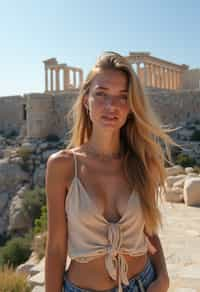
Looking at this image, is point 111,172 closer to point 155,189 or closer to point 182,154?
point 155,189

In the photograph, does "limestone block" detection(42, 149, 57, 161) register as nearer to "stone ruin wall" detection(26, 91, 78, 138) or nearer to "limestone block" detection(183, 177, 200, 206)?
"stone ruin wall" detection(26, 91, 78, 138)

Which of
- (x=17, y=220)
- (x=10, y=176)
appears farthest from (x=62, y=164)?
(x=10, y=176)

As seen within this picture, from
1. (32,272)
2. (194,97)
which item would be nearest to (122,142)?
(32,272)

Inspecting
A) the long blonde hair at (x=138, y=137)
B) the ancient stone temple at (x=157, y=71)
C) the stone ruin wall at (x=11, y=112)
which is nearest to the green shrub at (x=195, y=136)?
the ancient stone temple at (x=157, y=71)

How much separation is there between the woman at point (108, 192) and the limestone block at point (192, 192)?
699 cm

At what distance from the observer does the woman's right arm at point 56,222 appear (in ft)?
6.39

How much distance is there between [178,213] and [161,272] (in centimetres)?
658

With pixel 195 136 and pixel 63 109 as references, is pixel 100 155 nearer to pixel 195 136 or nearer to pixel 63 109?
pixel 195 136

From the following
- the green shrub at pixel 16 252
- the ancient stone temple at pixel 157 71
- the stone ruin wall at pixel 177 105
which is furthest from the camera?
the ancient stone temple at pixel 157 71

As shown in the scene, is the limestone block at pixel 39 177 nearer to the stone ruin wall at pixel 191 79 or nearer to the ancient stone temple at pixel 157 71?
the ancient stone temple at pixel 157 71

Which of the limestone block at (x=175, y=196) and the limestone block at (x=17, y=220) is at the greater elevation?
the limestone block at (x=175, y=196)

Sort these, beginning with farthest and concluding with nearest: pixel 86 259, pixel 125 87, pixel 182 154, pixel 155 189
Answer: pixel 182 154, pixel 155 189, pixel 125 87, pixel 86 259

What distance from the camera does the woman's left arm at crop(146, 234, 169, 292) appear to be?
6.68ft

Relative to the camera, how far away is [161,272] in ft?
7.05
